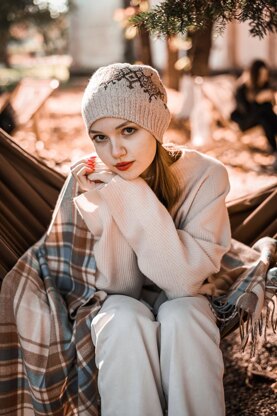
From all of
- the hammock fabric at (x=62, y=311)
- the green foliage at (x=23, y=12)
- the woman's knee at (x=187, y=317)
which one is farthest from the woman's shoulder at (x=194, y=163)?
the green foliage at (x=23, y=12)

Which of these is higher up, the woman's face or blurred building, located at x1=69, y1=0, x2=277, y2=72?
the woman's face

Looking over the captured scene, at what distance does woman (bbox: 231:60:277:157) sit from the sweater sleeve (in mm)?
5304

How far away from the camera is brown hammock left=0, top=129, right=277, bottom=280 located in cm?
276

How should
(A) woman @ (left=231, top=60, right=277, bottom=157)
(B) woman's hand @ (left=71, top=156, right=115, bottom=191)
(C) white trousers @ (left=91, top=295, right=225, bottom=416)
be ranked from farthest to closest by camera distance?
(A) woman @ (left=231, top=60, right=277, bottom=157), (B) woman's hand @ (left=71, top=156, right=115, bottom=191), (C) white trousers @ (left=91, top=295, right=225, bottom=416)

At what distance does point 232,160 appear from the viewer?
24.0ft

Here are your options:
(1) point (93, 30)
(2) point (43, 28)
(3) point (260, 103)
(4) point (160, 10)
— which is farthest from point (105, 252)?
(1) point (93, 30)

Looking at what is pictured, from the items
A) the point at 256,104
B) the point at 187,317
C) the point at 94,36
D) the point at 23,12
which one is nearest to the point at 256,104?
the point at 256,104

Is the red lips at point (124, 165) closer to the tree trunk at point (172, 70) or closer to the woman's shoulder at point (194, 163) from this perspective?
the woman's shoulder at point (194, 163)

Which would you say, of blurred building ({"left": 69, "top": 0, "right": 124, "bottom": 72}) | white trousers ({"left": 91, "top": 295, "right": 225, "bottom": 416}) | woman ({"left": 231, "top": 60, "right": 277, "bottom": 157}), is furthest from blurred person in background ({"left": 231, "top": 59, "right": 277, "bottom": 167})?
blurred building ({"left": 69, "top": 0, "right": 124, "bottom": 72})

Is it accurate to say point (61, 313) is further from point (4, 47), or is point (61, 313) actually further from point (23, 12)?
point (4, 47)

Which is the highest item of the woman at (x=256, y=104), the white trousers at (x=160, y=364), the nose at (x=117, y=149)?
the nose at (x=117, y=149)

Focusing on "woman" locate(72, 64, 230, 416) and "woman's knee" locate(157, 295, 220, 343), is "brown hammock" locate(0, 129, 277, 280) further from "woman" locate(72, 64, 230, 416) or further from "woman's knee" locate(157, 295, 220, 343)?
"woman's knee" locate(157, 295, 220, 343)

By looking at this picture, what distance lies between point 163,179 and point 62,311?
578 millimetres

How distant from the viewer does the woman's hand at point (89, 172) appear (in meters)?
2.43
